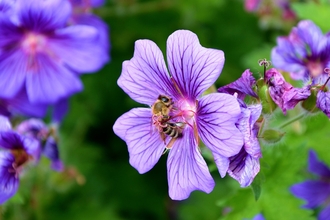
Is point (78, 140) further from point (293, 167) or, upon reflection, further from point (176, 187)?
point (176, 187)

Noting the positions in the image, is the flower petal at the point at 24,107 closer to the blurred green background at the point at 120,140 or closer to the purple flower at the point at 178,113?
the blurred green background at the point at 120,140

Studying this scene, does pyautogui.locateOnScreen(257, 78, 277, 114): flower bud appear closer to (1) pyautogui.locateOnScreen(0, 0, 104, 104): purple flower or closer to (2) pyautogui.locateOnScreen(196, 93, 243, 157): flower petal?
(2) pyautogui.locateOnScreen(196, 93, 243, 157): flower petal

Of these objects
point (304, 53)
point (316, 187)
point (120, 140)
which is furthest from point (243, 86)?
point (120, 140)

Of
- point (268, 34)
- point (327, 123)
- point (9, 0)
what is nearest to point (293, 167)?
point (327, 123)

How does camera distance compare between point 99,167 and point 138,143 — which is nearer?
point 138,143

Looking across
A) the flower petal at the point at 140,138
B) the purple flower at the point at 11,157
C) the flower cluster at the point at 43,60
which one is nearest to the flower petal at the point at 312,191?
the flower petal at the point at 140,138

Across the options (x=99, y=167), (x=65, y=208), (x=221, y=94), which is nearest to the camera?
(x=221, y=94)

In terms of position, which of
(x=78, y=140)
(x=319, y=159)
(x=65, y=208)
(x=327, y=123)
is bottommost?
(x=65, y=208)
